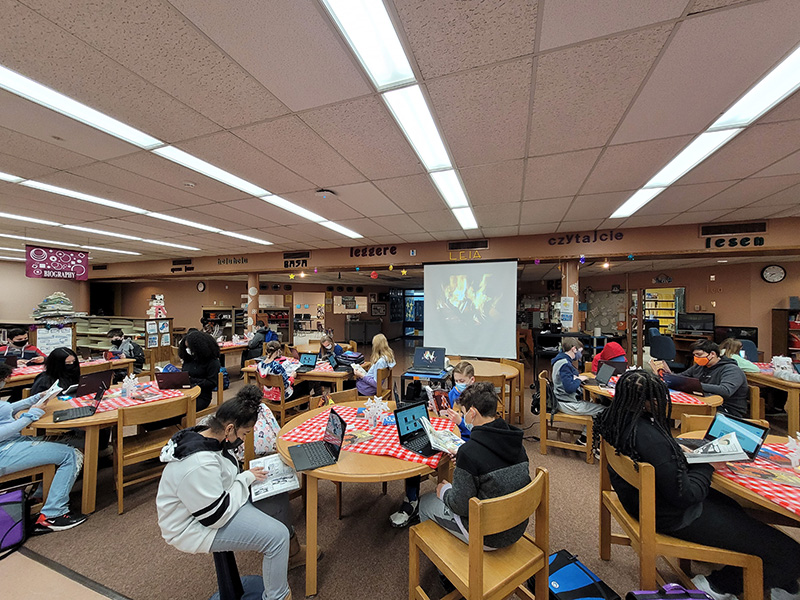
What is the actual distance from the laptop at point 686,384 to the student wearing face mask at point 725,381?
0.16 feet

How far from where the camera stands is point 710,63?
1.65 metres

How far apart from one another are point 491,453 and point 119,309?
642 inches

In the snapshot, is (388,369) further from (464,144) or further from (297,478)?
(464,144)

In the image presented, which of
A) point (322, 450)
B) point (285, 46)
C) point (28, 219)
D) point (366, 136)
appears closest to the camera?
point (285, 46)

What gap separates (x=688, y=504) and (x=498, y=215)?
3719 millimetres

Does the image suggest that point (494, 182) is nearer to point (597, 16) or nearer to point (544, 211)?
point (544, 211)

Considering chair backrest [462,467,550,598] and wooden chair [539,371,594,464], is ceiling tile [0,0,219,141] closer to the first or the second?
chair backrest [462,467,550,598]

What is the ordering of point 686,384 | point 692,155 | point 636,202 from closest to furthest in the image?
point 692,155, point 686,384, point 636,202

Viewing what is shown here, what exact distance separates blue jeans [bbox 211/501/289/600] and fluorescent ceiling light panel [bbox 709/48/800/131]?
3514 mm

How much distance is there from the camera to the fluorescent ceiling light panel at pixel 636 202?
354 centimetres

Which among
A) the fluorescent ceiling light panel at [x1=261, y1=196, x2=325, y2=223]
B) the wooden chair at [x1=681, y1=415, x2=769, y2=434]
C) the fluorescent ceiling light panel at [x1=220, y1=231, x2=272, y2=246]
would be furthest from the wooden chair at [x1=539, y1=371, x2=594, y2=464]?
the fluorescent ceiling light panel at [x1=220, y1=231, x2=272, y2=246]

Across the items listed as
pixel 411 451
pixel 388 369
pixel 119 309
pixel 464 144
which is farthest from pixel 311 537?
pixel 119 309

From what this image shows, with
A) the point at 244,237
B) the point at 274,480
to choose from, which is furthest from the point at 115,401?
the point at 244,237

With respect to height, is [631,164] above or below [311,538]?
above
